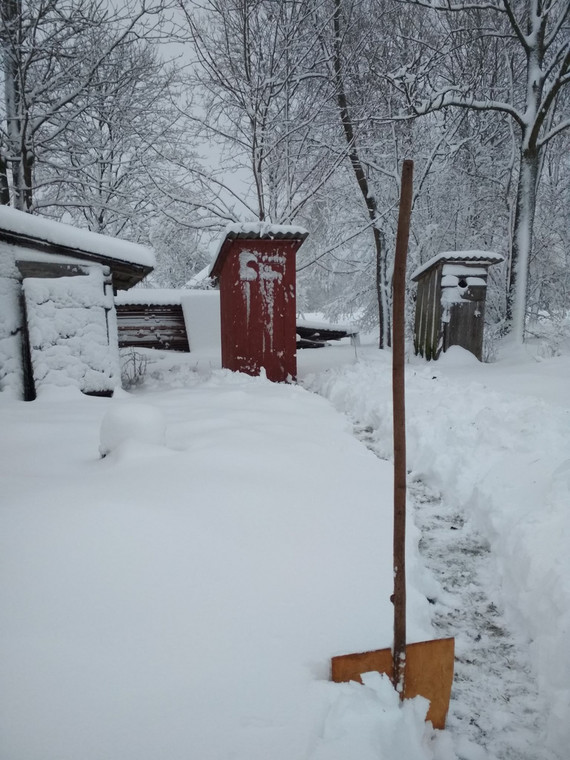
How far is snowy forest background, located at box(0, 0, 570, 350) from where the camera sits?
8.12 metres

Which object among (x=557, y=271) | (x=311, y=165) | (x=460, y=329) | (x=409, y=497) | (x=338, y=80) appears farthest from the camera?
(x=557, y=271)

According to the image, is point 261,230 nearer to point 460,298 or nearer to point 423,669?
point 460,298

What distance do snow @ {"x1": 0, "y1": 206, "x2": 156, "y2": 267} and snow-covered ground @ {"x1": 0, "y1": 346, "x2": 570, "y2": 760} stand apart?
2.54 metres

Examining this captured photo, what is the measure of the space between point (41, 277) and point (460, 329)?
6031mm

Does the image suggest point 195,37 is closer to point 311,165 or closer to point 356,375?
point 311,165

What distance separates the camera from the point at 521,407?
11.5 ft

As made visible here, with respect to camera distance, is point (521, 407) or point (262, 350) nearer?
point (521, 407)

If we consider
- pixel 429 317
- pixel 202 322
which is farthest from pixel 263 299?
pixel 202 322

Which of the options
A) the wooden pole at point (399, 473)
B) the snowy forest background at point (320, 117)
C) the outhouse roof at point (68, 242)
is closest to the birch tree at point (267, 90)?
the snowy forest background at point (320, 117)

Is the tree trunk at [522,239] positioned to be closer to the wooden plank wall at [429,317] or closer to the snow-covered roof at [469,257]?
the snow-covered roof at [469,257]

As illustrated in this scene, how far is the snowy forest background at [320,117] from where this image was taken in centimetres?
812

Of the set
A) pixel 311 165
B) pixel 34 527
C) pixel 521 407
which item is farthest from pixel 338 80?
pixel 34 527

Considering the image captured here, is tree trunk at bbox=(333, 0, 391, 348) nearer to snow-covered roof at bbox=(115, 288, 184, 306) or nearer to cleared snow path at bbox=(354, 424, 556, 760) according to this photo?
snow-covered roof at bbox=(115, 288, 184, 306)

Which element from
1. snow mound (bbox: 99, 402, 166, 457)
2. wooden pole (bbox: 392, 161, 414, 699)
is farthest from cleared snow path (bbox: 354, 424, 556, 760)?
snow mound (bbox: 99, 402, 166, 457)
